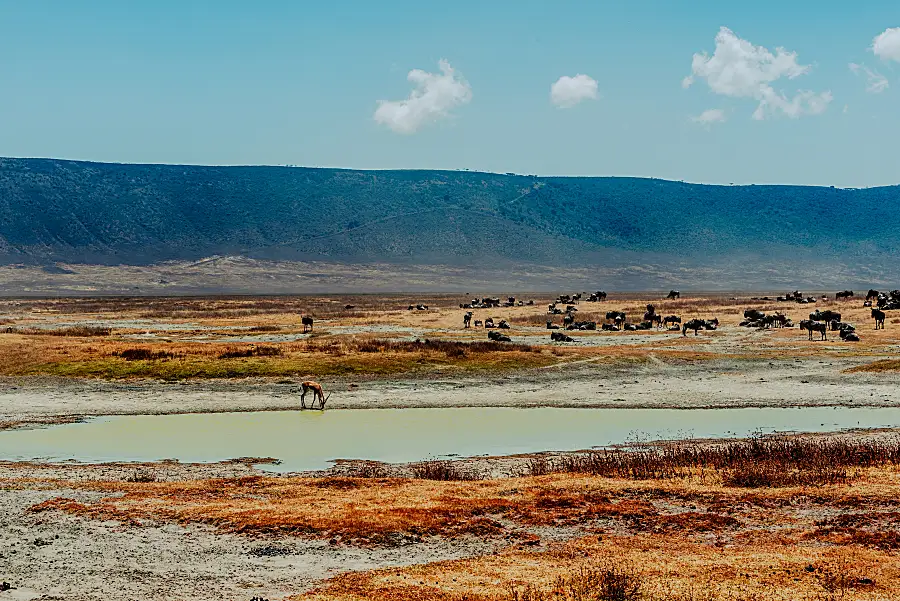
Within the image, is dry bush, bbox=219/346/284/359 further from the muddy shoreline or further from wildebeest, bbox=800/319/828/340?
wildebeest, bbox=800/319/828/340

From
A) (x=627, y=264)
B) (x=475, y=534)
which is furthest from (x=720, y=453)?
(x=627, y=264)

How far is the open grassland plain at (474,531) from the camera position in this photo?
36.7 feet

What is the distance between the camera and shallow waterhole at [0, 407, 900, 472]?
76.1ft

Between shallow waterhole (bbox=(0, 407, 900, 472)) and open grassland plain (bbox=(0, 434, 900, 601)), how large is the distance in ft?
11.8

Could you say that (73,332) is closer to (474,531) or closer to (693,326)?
(693,326)

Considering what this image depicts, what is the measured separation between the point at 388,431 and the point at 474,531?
13.0 m

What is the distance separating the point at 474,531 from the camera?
1385 centimetres

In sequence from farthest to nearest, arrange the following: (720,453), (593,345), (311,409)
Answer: (593,345) < (311,409) < (720,453)

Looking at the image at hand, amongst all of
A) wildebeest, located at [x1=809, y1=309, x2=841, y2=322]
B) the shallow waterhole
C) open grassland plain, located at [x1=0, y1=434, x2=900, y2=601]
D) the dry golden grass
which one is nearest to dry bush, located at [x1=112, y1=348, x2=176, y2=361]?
the shallow waterhole

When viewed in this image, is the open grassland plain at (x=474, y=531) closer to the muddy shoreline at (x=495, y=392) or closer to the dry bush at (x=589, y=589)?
the dry bush at (x=589, y=589)

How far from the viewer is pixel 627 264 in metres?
196

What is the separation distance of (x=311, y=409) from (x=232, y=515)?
15.8 meters

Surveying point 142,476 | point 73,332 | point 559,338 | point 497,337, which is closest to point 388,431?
point 142,476

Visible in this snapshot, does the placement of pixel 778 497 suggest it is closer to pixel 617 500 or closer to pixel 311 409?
pixel 617 500
